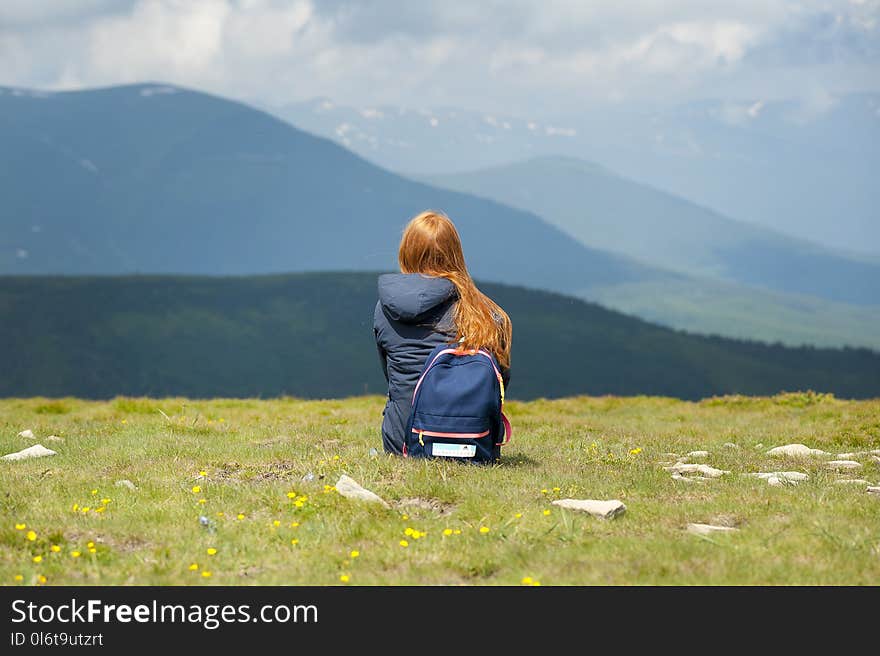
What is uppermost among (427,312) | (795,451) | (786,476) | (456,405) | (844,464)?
(427,312)

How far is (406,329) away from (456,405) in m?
1.28

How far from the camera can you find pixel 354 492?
8.86 m

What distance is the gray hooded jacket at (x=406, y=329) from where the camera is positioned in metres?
10.6

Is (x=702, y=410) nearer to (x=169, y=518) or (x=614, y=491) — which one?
(x=614, y=491)

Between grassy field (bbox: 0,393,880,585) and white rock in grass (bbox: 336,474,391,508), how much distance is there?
0.10m

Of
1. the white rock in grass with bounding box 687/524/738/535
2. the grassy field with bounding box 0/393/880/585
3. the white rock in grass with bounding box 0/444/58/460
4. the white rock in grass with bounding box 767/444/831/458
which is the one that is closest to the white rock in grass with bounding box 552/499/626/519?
the grassy field with bounding box 0/393/880/585

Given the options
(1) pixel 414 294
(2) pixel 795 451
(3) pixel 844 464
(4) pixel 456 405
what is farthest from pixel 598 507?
(2) pixel 795 451

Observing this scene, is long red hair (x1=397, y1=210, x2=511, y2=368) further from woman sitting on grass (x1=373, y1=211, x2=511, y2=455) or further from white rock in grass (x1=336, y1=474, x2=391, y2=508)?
white rock in grass (x1=336, y1=474, x2=391, y2=508)

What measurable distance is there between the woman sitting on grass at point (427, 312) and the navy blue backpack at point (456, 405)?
252 mm

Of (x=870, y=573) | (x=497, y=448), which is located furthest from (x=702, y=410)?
(x=870, y=573)

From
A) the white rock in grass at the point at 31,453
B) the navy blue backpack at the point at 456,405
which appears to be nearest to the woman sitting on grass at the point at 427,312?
the navy blue backpack at the point at 456,405

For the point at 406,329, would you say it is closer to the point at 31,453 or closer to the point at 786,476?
the point at 786,476

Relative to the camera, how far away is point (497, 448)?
1115 centimetres

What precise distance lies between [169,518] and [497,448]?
411cm
